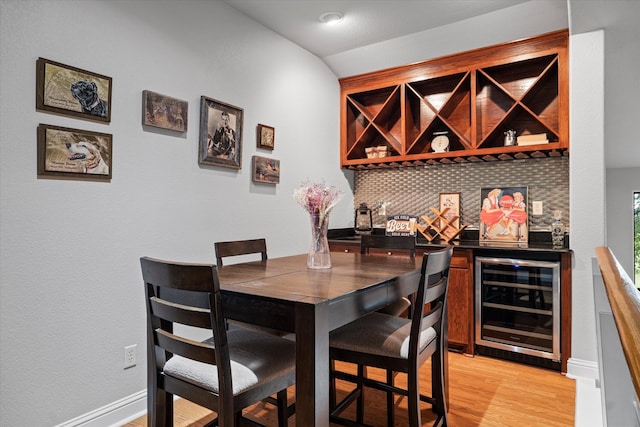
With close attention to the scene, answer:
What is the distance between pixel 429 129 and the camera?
394 centimetres

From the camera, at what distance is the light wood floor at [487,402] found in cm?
225

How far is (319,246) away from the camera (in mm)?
2078

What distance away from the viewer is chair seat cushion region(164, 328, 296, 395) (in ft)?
4.62

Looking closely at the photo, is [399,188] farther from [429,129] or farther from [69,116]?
[69,116]

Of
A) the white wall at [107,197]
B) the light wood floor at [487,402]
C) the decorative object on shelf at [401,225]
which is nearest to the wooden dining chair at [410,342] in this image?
the light wood floor at [487,402]

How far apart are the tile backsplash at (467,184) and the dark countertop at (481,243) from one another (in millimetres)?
84

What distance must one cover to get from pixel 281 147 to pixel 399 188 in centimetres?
146

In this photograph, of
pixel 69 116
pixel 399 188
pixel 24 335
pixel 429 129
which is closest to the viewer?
pixel 24 335

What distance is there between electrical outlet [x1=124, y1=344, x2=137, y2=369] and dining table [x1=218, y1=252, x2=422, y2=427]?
86cm

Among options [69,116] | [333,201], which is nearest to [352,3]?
[333,201]

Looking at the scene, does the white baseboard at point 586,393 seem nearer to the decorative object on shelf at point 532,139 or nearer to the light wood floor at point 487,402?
the light wood floor at point 487,402

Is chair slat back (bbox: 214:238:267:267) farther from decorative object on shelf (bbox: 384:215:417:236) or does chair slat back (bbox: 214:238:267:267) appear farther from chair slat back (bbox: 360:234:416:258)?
decorative object on shelf (bbox: 384:215:417:236)

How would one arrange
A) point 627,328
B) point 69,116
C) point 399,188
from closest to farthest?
point 627,328 → point 69,116 → point 399,188

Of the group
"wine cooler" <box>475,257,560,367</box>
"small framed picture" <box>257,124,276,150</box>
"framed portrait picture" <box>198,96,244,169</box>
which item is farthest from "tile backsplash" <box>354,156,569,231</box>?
"framed portrait picture" <box>198,96,244,169</box>
